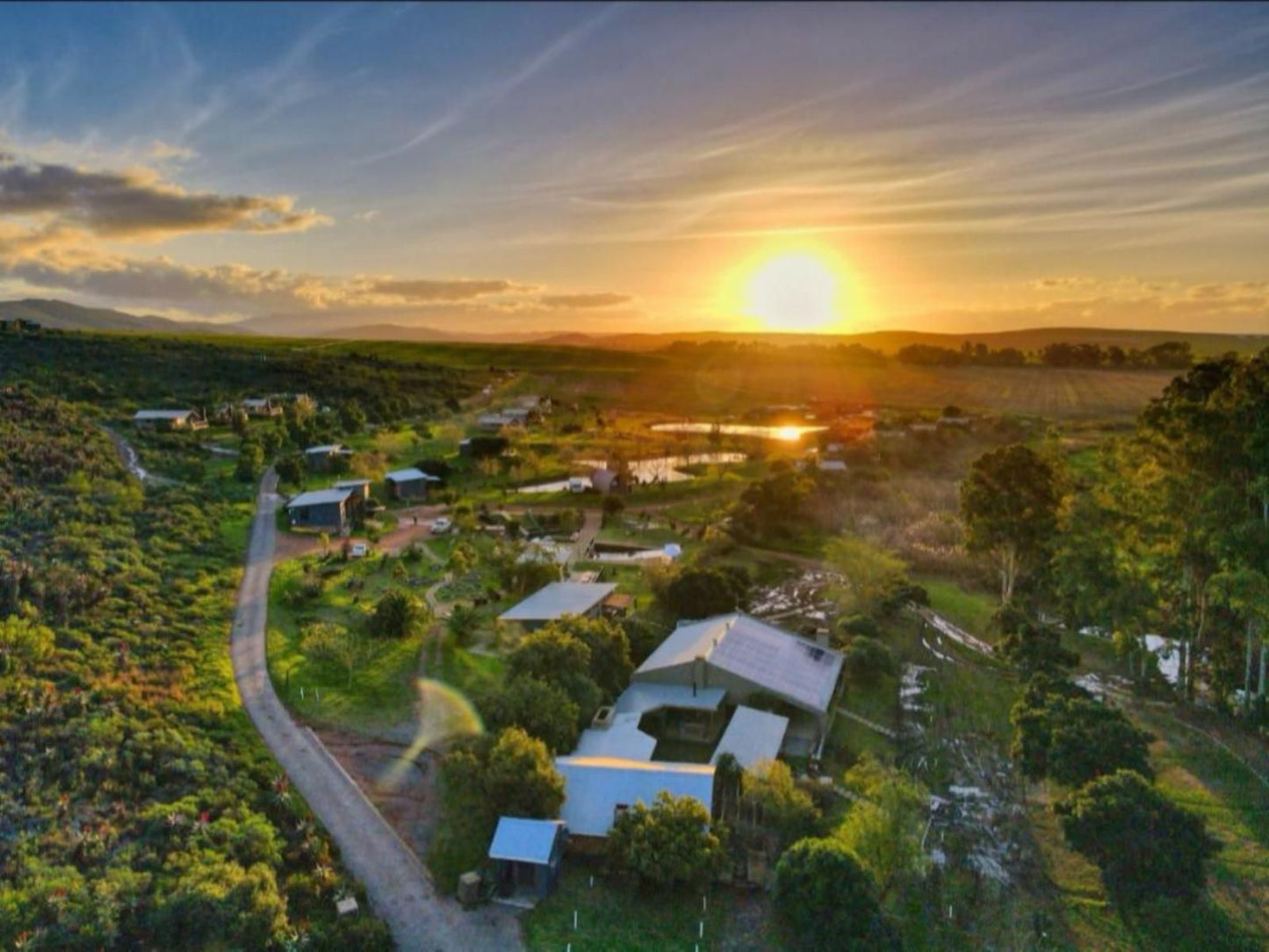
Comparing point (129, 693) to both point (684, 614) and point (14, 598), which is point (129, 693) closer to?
point (14, 598)

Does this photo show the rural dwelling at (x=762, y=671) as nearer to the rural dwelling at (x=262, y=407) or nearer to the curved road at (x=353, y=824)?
the curved road at (x=353, y=824)

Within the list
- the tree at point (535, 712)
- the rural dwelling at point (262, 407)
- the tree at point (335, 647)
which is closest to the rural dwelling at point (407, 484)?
the rural dwelling at point (262, 407)

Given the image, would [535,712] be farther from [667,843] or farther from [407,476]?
[407,476]

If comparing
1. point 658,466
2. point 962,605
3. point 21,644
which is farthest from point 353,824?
point 658,466

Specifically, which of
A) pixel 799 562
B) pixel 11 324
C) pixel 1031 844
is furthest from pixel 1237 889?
pixel 11 324

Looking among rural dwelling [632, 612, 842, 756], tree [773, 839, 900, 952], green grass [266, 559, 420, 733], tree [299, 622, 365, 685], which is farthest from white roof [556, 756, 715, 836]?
tree [299, 622, 365, 685]

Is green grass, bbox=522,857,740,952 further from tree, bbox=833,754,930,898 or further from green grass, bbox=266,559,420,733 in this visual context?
green grass, bbox=266,559,420,733
